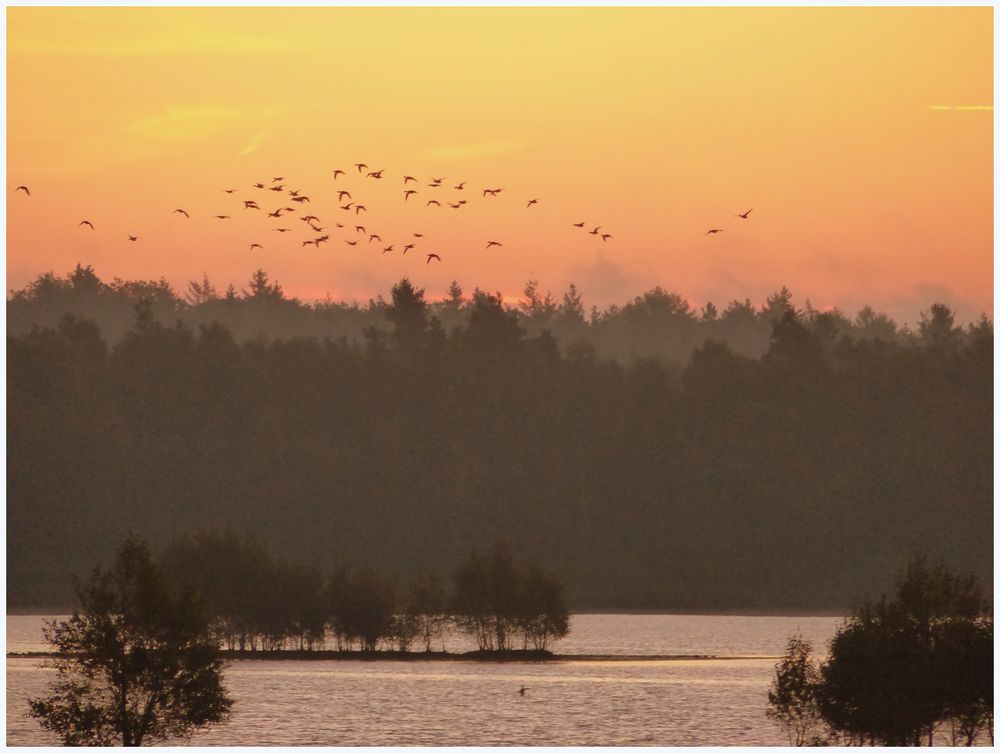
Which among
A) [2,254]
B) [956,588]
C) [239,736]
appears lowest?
[239,736]

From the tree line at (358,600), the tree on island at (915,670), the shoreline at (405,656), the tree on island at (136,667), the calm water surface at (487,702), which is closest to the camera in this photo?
the tree on island at (915,670)

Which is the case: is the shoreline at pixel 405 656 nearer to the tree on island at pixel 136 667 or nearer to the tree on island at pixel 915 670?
the tree on island at pixel 136 667

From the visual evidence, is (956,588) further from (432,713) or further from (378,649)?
(378,649)

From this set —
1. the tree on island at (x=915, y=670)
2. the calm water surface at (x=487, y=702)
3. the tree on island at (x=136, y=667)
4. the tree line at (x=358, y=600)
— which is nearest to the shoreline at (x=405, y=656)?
the tree line at (x=358, y=600)

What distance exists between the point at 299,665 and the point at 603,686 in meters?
27.9

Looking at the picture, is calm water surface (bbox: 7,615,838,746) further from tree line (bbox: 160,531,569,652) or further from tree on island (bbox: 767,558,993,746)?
tree on island (bbox: 767,558,993,746)

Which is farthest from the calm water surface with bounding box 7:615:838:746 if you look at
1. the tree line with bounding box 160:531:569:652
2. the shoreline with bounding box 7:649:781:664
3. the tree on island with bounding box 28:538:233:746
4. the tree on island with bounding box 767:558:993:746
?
the tree on island with bounding box 767:558:993:746

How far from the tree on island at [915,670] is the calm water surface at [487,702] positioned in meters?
29.1

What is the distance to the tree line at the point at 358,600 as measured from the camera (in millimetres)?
150500

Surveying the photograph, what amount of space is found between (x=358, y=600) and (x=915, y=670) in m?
85.9

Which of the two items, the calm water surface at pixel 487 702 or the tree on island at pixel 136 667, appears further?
the calm water surface at pixel 487 702

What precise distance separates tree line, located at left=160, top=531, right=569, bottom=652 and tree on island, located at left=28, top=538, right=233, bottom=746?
7350cm

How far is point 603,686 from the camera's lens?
137750 millimetres

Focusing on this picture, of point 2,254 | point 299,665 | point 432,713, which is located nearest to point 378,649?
point 299,665
